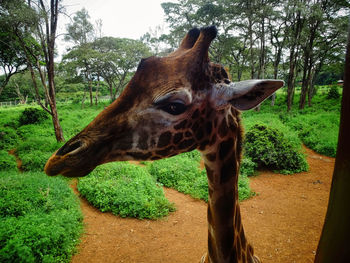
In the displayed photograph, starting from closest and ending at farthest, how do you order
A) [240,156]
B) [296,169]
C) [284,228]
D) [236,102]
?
1. [236,102]
2. [240,156]
3. [284,228]
4. [296,169]

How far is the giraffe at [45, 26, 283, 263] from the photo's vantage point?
133cm

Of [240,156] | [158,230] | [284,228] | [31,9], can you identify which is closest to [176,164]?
[158,230]

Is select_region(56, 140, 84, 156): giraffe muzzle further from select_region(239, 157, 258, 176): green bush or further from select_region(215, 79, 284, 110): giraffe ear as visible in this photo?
select_region(239, 157, 258, 176): green bush

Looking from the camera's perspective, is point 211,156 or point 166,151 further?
point 211,156

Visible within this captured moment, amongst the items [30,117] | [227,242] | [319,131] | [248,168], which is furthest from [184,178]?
[30,117]

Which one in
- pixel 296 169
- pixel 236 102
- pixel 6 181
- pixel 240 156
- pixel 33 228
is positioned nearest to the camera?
pixel 236 102

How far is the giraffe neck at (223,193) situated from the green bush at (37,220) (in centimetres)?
342

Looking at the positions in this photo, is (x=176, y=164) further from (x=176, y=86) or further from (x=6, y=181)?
(x=176, y=86)

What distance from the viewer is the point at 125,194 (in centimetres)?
589

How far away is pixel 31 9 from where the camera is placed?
9.10 metres

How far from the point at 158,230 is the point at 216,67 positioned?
4.51 metres

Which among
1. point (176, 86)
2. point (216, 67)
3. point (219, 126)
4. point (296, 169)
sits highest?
point (216, 67)

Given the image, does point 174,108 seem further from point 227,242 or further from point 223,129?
Answer: point 227,242

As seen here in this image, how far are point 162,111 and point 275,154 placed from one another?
821 centimetres
